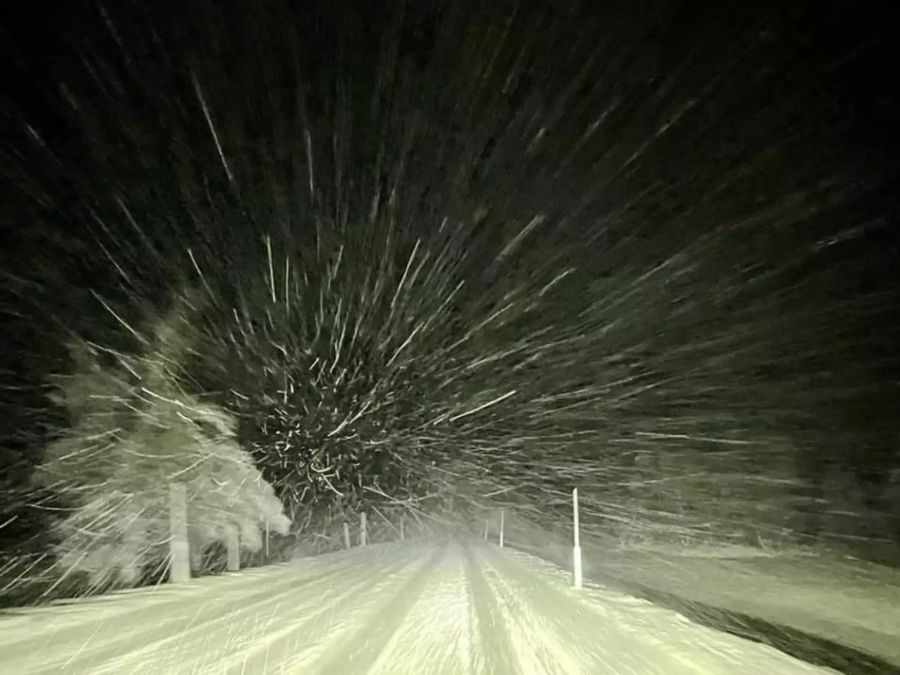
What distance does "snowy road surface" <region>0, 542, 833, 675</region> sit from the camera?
934 centimetres

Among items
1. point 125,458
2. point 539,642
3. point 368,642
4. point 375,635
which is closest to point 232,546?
point 125,458

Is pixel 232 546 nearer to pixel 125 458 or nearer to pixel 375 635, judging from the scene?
pixel 125 458

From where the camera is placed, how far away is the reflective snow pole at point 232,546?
91.2ft

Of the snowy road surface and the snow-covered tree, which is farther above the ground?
the snow-covered tree

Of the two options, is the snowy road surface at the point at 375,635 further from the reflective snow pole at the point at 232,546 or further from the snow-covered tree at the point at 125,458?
the reflective snow pole at the point at 232,546

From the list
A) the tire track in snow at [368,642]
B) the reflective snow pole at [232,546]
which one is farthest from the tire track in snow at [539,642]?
the reflective snow pole at [232,546]

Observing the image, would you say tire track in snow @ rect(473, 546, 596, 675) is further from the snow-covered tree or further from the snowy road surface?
the snow-covered tree

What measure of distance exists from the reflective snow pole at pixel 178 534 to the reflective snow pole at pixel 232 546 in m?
3.94

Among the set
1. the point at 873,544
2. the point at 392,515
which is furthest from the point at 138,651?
the point at 392,515

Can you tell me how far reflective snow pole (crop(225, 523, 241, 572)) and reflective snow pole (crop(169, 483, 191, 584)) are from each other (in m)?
3.94

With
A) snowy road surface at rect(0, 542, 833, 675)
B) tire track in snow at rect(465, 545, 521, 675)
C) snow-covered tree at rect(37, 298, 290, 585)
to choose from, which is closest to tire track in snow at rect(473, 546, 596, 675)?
snowy road surface at rect(0, 542, 833, 675)

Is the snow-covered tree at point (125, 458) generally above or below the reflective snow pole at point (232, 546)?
above

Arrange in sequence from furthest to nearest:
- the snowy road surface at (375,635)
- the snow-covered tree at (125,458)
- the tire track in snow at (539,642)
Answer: the snow-covered tree at (125,458) < the snowy road surface at (375,635) < the tire track in snow at (539,642)

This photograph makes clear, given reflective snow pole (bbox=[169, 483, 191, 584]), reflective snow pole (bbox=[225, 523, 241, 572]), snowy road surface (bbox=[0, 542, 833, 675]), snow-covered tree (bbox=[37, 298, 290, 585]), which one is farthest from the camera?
reflective snow pole (bbox=[225, 523, 241, 572])
